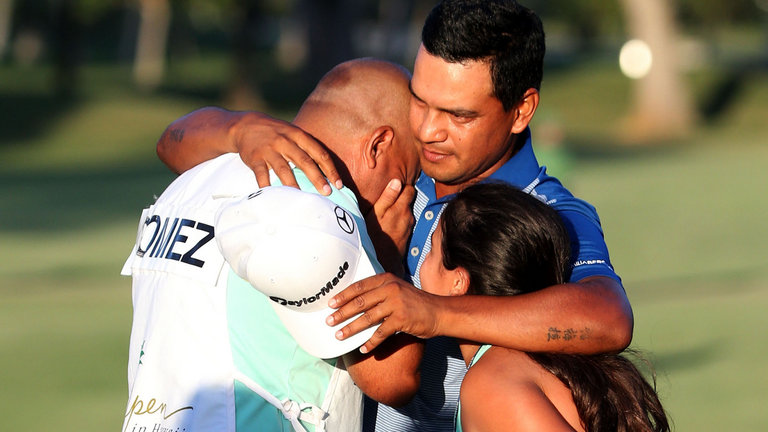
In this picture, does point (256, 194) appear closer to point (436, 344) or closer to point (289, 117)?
point (436, 344)

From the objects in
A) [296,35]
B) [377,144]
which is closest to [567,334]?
Result: [377,144]

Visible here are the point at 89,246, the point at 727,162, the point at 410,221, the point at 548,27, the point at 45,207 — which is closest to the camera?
the point at 410,221

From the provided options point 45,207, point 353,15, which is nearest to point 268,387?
point 45,207

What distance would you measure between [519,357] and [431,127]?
91cm

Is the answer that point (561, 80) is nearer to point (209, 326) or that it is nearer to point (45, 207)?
point (45, 207)

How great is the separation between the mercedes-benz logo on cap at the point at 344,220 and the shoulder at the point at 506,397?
61cm

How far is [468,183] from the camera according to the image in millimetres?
4094

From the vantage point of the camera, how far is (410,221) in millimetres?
3834

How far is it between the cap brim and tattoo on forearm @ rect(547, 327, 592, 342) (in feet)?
1.76

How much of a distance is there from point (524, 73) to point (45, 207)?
18406 millimetres

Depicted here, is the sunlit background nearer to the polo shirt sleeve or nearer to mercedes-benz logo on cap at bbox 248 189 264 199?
the polo shirt sleeve

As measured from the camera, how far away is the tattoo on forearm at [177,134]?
4.04 metres

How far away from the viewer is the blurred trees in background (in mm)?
40156

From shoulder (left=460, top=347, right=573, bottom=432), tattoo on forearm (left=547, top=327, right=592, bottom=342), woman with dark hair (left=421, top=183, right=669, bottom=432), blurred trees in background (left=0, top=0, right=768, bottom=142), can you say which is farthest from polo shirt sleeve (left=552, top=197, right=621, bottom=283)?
blurred trees in background (left=0, top=0, right=768, bottom=142)
